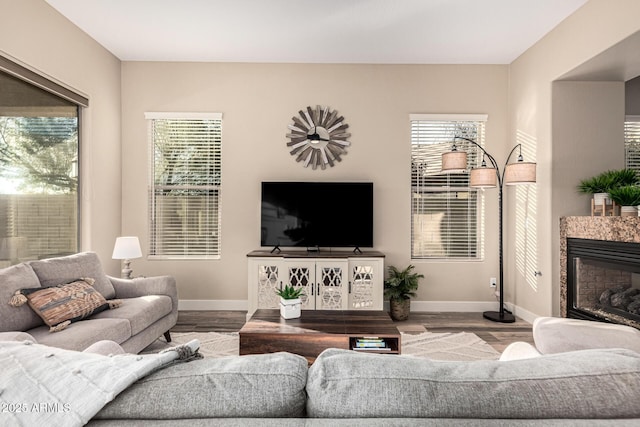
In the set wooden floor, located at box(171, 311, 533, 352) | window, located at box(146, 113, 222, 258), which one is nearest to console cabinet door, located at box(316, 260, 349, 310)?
wooden floor, located at box(171, 311, 533, 352)

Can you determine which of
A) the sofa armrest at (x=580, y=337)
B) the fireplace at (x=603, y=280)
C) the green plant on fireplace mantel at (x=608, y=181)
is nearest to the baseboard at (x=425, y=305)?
the fireplace at (x=603, y=280)

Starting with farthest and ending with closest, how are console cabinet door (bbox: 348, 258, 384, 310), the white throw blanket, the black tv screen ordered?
the black tv screen, console cabinet door (bbox: 348, 258, 384, 310), the white throw blanket

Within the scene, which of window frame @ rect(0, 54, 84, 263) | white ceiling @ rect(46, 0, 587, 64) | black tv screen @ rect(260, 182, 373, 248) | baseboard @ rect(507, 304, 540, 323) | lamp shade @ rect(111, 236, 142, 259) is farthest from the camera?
black tv screen @ rect(260, 182, 373, 248)

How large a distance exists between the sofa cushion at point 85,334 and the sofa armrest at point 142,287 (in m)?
0.69

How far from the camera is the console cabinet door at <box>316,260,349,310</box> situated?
13.6 feet

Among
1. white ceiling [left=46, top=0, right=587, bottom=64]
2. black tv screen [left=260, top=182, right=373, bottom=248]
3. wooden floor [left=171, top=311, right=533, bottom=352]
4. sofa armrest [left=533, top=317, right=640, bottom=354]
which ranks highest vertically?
white ceiling [left=46, top=0, right=587, bottom=64]

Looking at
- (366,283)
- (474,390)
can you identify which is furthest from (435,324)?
(474,390)

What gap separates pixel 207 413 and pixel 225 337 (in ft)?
9.92

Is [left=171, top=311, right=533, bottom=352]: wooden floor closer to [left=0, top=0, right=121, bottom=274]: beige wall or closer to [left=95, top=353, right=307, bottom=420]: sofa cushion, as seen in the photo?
[left=0, top=0, right=121, bottom=274]: beige wall

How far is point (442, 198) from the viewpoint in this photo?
4625 millimetres

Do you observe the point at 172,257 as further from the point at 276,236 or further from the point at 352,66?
the point at 352,66

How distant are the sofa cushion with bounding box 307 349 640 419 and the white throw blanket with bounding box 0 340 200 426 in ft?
1.27

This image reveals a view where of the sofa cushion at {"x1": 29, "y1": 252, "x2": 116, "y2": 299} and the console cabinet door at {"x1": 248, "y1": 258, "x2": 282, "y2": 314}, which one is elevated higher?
the sofa cushion at {"x1": 29, "y1": 252, "x2": 116, "y2": 299}

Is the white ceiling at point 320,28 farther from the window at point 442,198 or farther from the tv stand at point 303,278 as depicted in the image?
the tv stand at point 303,278
